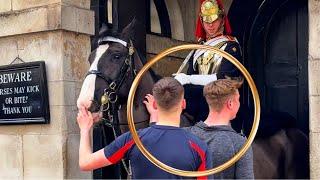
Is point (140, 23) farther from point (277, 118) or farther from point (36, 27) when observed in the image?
point (277, 118)

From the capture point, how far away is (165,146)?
3.41 metres

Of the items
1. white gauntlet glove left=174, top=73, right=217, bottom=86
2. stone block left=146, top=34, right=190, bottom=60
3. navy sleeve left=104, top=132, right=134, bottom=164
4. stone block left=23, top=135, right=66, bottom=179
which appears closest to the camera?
navy sleeve left=104, top=132, right=134, bottom=164

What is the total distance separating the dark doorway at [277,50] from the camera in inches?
286

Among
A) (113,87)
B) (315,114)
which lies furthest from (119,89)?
(315,114)

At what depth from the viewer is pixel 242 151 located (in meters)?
3.59

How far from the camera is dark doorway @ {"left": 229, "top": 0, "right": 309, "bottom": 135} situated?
726cm

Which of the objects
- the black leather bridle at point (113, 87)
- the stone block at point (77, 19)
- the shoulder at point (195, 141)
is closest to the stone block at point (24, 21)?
the stone block at point (77, 19)

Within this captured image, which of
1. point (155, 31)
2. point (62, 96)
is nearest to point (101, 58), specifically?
point (62, 96)

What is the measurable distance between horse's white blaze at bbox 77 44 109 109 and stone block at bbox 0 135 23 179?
6.12 ft

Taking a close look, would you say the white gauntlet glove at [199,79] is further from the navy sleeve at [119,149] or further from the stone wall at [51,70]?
the navy sleeve at [119,149]

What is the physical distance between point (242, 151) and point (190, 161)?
1.18 ft

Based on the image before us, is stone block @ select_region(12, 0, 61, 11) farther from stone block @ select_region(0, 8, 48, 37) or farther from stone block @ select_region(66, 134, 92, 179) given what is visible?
stone block @ select_region(66, 134, 92, 179)

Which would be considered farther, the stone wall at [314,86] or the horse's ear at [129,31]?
the horse's ear at [129,31]

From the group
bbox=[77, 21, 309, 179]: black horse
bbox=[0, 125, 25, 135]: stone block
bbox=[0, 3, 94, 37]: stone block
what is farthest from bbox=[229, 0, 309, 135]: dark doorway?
bbox=[0, 125, 25, 135]: stone block
